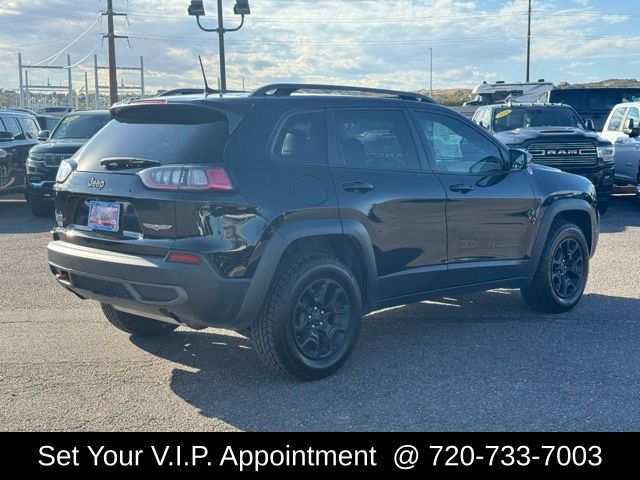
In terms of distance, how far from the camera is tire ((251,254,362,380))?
15.5 feet

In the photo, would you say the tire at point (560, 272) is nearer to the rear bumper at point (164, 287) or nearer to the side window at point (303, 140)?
the side window at point (303, 140)

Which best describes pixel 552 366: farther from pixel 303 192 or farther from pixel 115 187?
pixel 115 187

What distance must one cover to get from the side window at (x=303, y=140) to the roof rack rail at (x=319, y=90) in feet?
0.81

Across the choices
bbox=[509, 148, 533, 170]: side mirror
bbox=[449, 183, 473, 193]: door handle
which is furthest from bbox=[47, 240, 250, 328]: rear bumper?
bbox=[509, 148, 533, 170]: side mirror

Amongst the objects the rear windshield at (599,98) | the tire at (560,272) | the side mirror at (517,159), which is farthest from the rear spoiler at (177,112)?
the rear windshield at (599,98)

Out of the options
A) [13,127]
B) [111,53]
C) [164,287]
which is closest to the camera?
[164,287]

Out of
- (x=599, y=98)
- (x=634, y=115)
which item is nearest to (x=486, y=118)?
(x=634, y=115)

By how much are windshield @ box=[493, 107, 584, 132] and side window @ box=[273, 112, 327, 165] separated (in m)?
9.75

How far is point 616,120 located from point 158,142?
1297 cm

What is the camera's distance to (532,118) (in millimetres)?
14273

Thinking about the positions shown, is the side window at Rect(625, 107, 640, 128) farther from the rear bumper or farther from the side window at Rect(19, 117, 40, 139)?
the rear bumper

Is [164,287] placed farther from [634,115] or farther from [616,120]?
[616,120]

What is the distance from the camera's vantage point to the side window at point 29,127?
15.2 metres

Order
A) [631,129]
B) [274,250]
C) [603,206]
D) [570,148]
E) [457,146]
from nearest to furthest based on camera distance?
[274,250], [457,146], [570,148], [603,206], [631,129]
